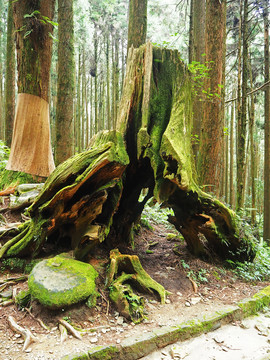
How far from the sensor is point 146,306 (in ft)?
10.2

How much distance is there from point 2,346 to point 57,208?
61.8 inches

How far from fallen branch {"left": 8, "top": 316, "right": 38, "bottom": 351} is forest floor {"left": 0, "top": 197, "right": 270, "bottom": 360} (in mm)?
34

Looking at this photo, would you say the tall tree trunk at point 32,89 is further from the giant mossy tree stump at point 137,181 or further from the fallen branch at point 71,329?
the fallen branch at point 71,329

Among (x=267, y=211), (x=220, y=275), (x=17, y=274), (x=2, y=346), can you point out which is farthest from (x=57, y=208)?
(x=267, y=211)

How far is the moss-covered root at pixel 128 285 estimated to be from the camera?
2.87m

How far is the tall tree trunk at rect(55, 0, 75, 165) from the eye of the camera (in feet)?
24.4

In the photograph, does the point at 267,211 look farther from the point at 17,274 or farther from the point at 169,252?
the point at 17,274

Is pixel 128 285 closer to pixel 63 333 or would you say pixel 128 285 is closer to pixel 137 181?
pixel 63 333

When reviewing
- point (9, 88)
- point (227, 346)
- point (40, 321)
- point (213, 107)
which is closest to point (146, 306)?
point (227, 346)

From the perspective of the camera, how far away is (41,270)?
9.53 ft

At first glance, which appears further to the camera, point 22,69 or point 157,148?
point 22,69

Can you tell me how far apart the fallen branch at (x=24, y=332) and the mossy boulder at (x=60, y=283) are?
275 millimetres

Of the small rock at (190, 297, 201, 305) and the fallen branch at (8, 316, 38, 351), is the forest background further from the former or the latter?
the fallen branch at (8, 316, 38, 351)

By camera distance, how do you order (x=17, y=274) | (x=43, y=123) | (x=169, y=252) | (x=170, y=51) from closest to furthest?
(x=17, y=274) → (x=170, y=51) → (x=169, y=252) → (x=43, y=123)
